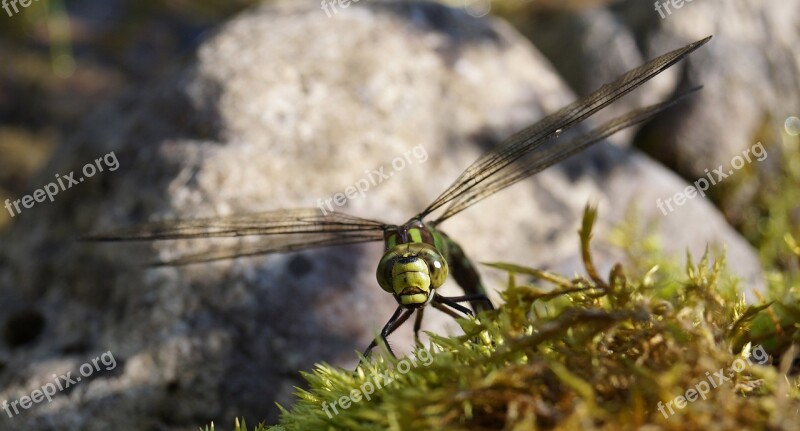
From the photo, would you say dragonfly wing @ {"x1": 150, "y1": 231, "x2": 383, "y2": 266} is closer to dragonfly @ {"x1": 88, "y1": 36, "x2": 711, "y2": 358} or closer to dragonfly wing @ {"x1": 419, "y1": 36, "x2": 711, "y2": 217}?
dragonfly @ {"x1": 88, "y1": 36, "x2": 711, "y2": 358}

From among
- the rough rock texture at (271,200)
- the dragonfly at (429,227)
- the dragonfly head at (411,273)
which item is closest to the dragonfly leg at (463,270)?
the dragonfly at (429,227)

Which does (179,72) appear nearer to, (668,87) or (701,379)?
(701,379)

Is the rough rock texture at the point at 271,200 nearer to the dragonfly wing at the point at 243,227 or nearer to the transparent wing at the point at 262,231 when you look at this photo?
the transparent wing at the point at 262,231

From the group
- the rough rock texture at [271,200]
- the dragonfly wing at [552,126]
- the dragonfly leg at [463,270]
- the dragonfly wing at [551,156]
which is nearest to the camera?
the dragonfly wing at [552,126]

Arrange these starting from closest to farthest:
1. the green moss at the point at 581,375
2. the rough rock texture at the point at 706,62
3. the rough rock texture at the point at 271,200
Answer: the green moss at the point at 581,375
the rough rock texture at the point at 271,200
the rough rock texture at the point at 706,62

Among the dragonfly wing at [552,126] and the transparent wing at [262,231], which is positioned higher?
the transparent wing at [262,231]

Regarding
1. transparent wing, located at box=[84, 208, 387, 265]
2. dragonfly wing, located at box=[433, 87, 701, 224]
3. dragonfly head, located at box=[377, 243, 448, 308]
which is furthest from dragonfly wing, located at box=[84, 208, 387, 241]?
dragonfly head, located at box=[377, 243, 448, 308]
